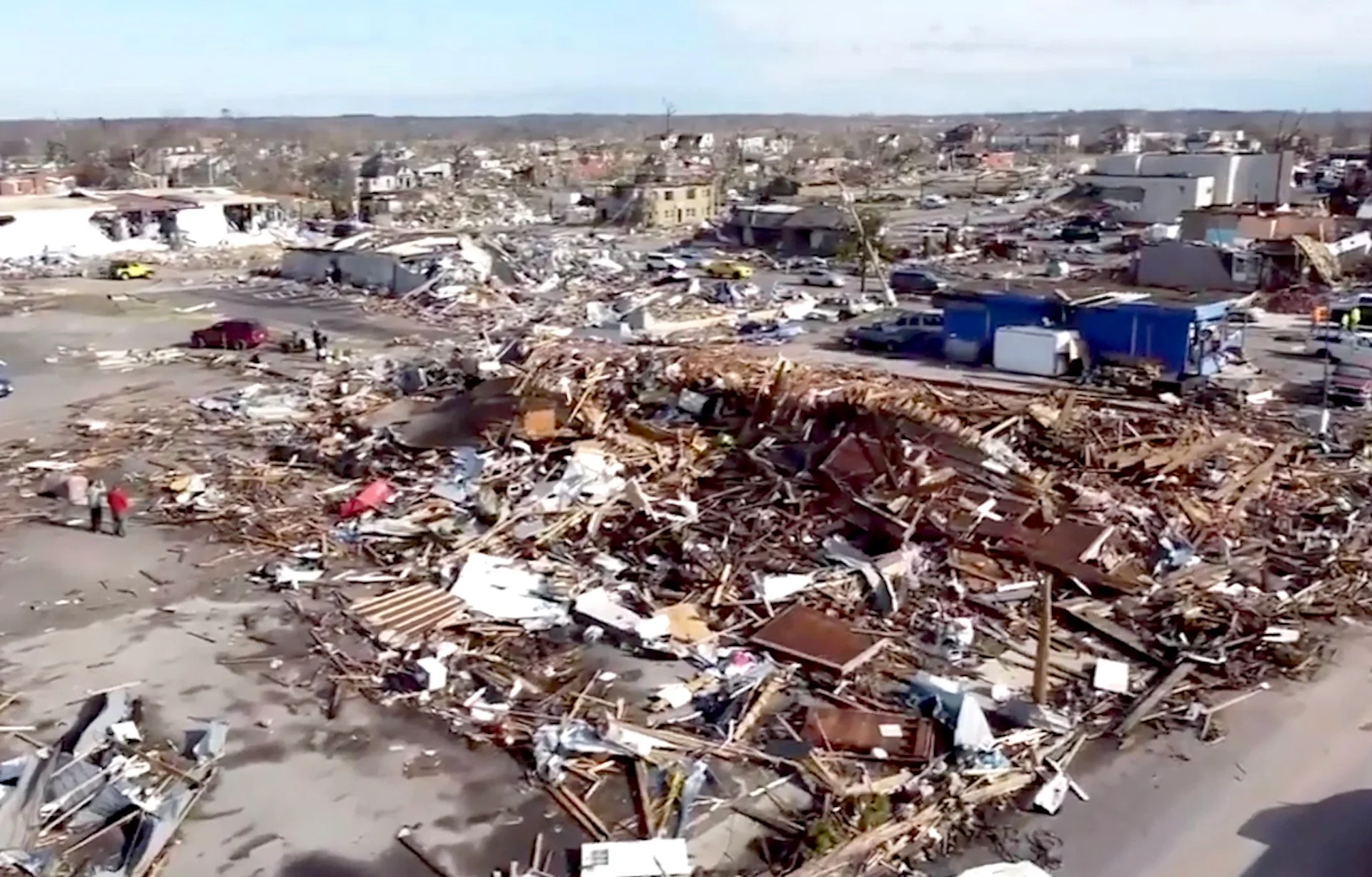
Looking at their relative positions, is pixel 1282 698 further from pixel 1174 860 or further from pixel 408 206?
pixel 408 206

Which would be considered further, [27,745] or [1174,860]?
[27,745]

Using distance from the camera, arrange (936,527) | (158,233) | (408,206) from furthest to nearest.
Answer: (408,206) → (158,233) → (936,527)

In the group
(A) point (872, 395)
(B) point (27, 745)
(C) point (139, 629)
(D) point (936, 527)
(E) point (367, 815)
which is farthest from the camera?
(A) point (872, 395)

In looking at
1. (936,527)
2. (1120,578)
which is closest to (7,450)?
(936,527)

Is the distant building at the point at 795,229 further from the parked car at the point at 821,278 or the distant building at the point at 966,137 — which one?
the distant building at the point at 966,137

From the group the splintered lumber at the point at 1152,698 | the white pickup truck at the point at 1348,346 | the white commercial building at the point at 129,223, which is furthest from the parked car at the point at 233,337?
the splintered lumber at the point at 1152,698

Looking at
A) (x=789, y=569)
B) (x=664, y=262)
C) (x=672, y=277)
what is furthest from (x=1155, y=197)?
(x=789, y=569)

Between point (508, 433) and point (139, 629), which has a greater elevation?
point (508, 433)

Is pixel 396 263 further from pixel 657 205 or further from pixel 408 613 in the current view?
pixel 408 613
